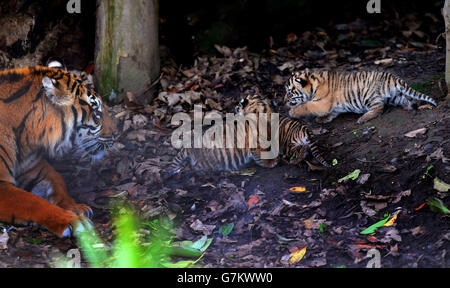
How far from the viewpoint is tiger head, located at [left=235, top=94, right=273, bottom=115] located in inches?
185

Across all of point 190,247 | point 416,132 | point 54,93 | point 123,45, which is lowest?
point 190,247

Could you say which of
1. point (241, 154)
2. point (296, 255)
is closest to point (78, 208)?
point (241, 154)

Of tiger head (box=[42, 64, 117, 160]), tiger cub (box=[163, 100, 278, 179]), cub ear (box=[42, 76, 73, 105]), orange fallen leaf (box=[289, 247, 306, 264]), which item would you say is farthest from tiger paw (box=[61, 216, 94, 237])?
orange fallen leaf (box=[289, 247, 306, 264])

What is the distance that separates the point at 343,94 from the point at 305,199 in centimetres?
157

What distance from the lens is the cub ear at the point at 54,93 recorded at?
12.7 feet

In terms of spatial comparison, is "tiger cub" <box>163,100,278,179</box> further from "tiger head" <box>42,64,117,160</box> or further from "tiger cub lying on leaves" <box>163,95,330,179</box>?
"tiger head" <box>42,64,117,160</box>

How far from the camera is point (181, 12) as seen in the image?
700 centimetres

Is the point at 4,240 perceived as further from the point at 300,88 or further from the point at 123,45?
the point at 300,88

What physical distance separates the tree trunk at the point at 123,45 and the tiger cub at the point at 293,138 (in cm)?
144

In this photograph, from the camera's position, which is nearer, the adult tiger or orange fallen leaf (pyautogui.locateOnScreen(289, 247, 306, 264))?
orange fallen leaf (pyautogui.locateOnScreen(289, 247, 306, 264))

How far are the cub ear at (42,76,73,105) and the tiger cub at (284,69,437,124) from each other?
7.45ft

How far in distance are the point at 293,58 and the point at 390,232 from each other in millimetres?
3666

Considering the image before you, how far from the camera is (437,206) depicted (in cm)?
341

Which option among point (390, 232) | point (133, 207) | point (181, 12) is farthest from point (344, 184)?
point (181, 12)
